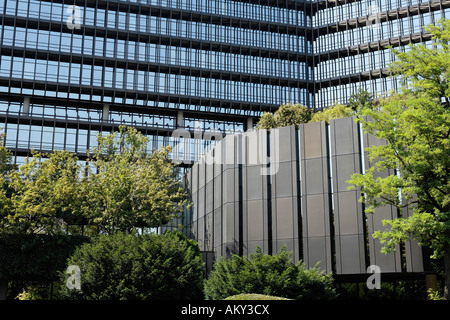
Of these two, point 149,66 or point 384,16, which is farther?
point 384,16

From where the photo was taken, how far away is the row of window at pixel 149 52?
66.5 m

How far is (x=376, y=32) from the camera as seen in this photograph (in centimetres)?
7094

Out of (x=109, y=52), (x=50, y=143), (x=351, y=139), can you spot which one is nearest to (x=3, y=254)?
(x=351, y=139)

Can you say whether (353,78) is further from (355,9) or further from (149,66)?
(149,66)

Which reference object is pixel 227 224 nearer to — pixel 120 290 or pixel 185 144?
pixel 120 290

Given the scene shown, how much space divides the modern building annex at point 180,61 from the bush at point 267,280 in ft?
135

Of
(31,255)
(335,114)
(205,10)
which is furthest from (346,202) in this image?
(205,10)

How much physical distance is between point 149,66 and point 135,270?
47.9 metres

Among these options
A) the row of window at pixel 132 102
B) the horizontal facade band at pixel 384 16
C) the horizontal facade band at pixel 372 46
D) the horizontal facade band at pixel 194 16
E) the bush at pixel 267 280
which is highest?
the horizontal facade band at pixel 194 16

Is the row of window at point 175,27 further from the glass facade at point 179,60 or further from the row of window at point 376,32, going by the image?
the row of window at point 376,32

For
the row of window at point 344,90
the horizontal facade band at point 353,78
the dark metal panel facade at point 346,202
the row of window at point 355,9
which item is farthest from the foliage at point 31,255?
the row of window at point 355,9

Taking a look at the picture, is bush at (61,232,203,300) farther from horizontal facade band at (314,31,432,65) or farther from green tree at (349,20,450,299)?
horizontal facade band at (314,31,432,65)

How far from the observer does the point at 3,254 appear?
34.7 m

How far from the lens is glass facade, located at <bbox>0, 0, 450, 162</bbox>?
218 feet
